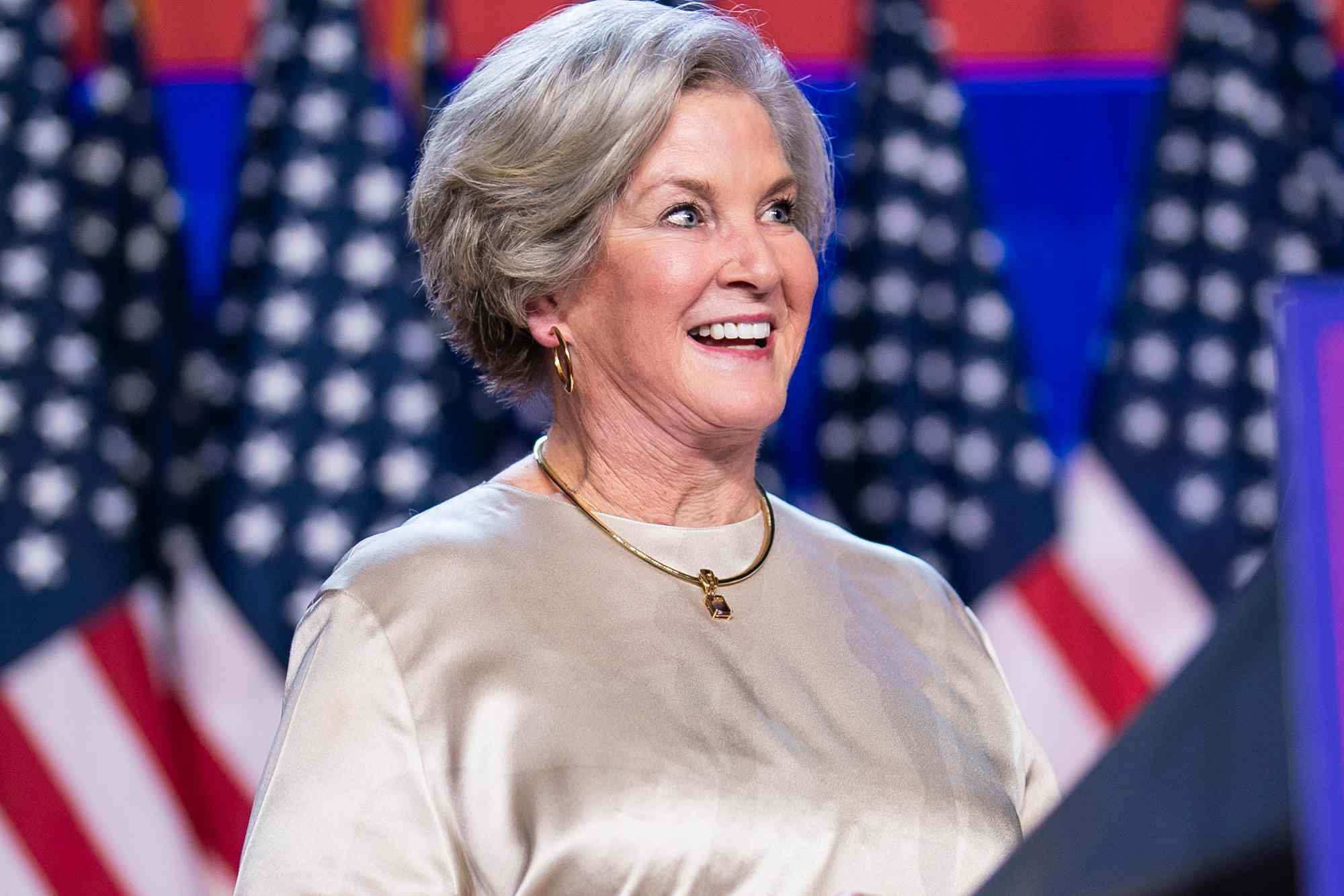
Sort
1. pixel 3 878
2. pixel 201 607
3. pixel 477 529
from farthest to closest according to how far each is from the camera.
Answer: pixel 201 607
pixel 3 878
pixel 477 529

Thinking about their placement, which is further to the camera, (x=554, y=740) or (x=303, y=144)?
(x=303, y=144)

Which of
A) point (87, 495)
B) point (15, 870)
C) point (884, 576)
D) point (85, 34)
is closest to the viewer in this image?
point (884, 576)

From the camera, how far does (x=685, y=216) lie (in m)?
1.63

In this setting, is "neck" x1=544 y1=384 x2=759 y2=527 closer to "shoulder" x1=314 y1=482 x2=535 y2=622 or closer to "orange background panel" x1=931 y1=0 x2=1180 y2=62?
"shoulder" x1=314 y1=482 x2=535 y2=622

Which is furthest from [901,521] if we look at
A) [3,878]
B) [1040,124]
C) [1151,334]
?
[3,878]

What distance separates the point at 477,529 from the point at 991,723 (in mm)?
613

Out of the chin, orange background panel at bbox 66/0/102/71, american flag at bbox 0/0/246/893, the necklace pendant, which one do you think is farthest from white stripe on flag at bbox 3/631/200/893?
the chin

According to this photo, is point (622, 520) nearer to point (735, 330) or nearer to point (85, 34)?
point (735, 330)

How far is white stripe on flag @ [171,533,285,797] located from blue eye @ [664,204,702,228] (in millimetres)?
1843

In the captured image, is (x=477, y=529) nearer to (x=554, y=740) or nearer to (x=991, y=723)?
(x=554, y=740)

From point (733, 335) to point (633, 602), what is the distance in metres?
0.30

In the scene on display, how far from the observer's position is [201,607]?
10.3ft

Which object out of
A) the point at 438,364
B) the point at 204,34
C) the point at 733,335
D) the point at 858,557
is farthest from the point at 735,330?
the point at 204,34

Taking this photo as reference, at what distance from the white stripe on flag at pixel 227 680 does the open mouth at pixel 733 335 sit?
71.2 inches
